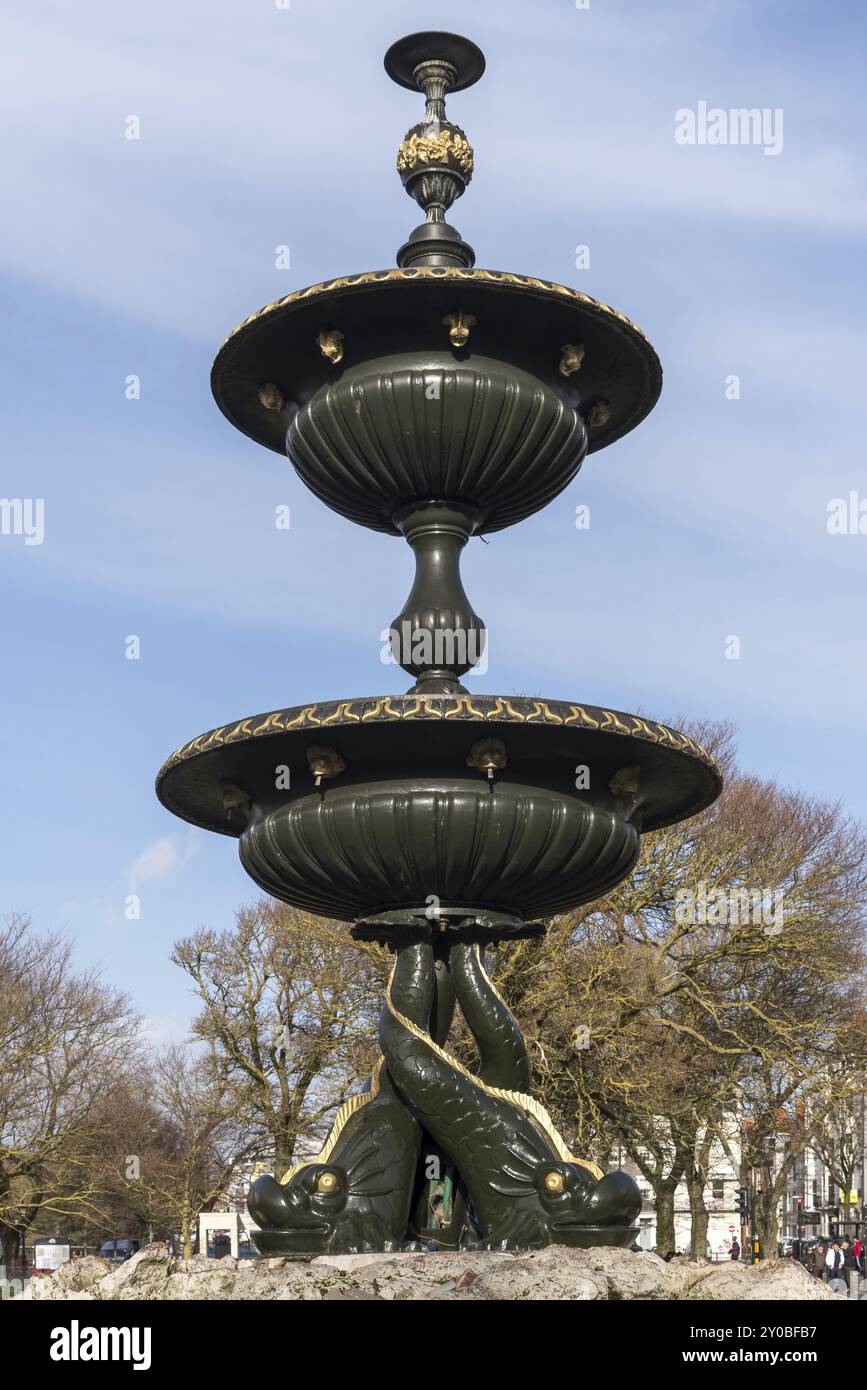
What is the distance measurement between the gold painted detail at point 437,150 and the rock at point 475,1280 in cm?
651

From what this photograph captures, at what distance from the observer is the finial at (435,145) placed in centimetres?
950

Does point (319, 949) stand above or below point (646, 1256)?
above

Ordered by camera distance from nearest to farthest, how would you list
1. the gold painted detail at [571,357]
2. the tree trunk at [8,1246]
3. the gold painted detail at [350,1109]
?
the gold painted detail at [350,1109] → the gold painted detail at [571,357] → the tree trunk at [8,1246]

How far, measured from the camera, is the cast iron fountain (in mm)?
7867

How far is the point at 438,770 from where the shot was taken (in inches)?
316

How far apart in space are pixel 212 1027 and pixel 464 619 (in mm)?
27187

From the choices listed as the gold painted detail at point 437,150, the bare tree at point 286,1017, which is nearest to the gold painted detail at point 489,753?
the gold painted detail at point 437,150

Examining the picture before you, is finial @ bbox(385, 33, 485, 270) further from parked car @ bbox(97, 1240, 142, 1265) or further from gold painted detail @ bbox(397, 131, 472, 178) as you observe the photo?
parked car @ bbox(97, 1240, 142, 1265)

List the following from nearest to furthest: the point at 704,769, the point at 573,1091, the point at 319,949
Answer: the point at 704,769 < the point at 573,1091 < the point at 319,949

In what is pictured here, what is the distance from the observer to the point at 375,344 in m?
8.81

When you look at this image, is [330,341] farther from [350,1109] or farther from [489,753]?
[350,1109]

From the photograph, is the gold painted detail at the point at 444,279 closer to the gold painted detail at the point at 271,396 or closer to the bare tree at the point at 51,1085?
the gold painted detail at the point at 271,396
